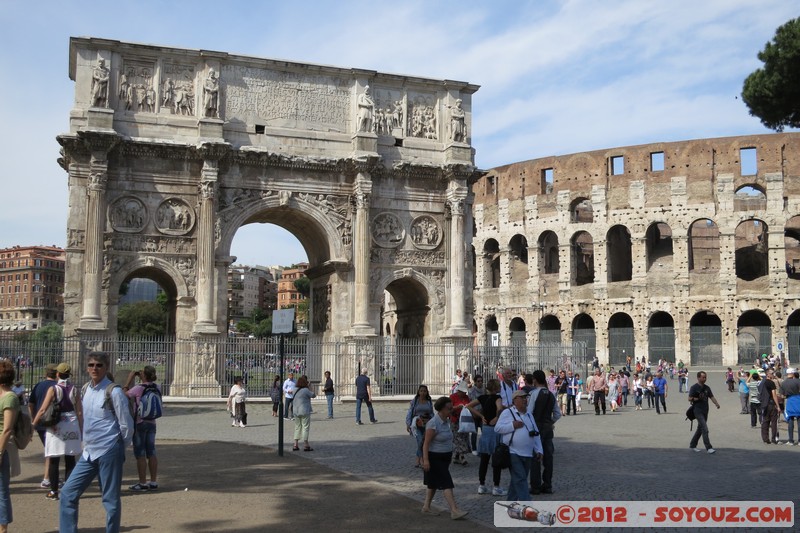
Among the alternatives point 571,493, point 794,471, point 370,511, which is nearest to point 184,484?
point 370,511

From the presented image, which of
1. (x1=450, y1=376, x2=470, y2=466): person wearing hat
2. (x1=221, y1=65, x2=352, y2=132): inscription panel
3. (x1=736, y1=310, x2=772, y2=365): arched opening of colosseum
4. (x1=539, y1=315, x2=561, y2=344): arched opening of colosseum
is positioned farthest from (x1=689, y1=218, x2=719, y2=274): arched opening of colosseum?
(x1=450, y1=376, x2=470, y2=466): person wearing hat

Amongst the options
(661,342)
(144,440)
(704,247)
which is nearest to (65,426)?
(144,440)

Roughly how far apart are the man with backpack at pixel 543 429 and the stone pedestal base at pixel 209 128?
16.2 metres

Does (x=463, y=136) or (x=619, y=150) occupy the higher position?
(x=619, y=150)

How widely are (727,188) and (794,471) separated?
36657 millimetres

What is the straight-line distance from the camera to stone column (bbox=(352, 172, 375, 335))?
81.8 feet

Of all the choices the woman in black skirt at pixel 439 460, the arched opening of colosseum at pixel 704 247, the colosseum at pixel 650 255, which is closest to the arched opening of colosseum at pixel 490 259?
the colosseum at pixel 650 255

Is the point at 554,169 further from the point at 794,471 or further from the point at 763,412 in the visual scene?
the point at 794,471

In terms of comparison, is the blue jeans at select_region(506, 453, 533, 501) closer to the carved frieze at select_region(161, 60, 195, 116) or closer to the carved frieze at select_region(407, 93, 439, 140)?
the carved frieze at select_region(161, 60, 195, 116)

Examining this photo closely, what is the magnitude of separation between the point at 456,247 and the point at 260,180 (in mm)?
6577

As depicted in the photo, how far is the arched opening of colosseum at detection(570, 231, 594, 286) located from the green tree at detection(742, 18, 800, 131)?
3242cm

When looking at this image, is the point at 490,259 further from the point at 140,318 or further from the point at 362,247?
the point at 140,318

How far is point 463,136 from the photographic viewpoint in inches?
1053

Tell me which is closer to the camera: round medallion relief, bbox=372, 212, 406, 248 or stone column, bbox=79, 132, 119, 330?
stone column, bbox=79, 132, 119, 330
